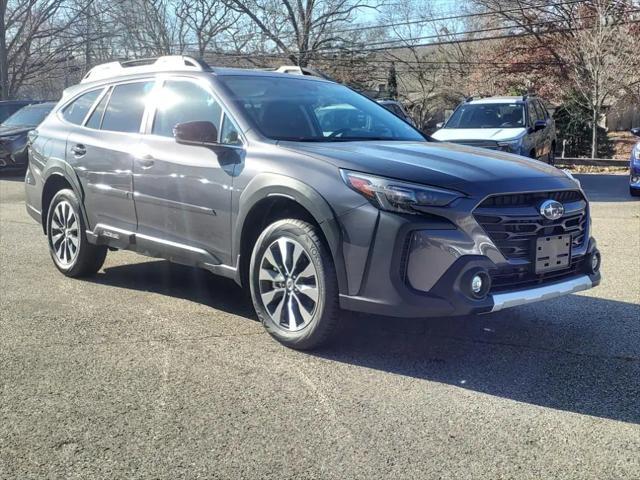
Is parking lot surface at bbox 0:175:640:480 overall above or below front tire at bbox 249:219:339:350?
below

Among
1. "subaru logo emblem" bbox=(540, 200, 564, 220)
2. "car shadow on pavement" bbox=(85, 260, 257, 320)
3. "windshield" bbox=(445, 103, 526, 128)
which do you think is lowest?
"car shadow on pavement" bbox=(85, 260, 257, 320)

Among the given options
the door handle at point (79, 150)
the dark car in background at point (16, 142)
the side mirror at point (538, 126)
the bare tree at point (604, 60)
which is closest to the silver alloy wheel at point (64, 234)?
the door handle at point (79, 150)

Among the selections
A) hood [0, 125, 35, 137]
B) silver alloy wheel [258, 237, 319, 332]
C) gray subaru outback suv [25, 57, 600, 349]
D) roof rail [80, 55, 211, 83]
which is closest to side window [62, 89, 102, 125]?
gray subaru outback suv [25, 57, 600, 349]

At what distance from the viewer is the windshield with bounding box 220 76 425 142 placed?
5.12 m

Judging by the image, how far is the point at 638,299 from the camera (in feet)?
19.1

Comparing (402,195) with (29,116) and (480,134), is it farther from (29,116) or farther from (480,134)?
(29,116)

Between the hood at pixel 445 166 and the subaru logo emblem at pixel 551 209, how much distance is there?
→ 98 millimetres

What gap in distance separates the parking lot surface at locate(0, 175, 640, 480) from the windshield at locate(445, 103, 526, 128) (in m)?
8.34

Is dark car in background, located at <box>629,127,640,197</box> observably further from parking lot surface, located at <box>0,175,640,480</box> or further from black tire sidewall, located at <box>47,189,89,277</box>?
black tire sidewall, located at <box>47,189,89,277</box>

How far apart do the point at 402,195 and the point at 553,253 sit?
3.49 ft

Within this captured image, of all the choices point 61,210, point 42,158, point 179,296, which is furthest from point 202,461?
point 42,158

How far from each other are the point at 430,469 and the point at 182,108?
3.44 m

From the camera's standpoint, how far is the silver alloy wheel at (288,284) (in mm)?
4418

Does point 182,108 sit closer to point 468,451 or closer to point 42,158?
point 42,158
